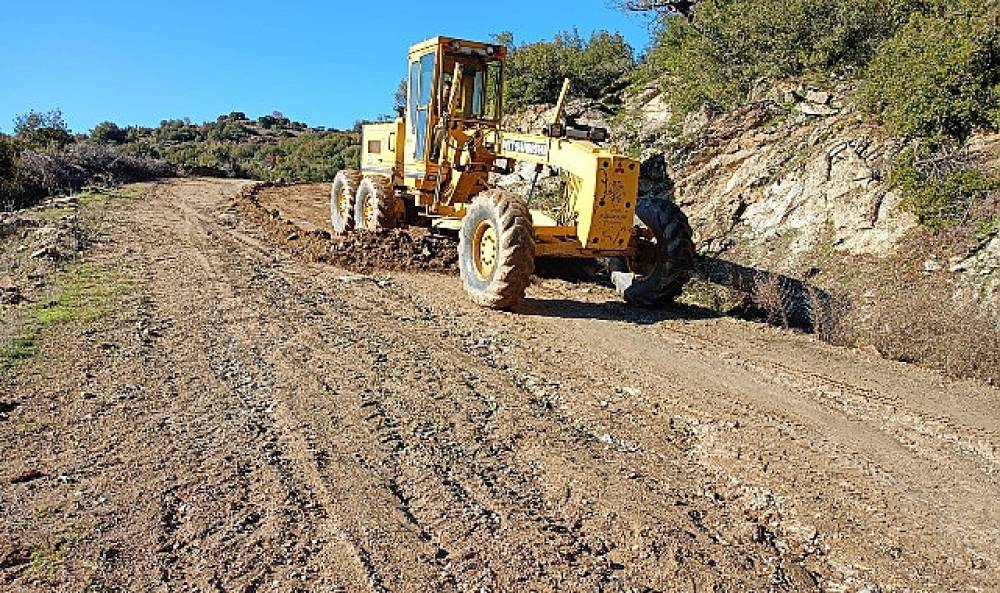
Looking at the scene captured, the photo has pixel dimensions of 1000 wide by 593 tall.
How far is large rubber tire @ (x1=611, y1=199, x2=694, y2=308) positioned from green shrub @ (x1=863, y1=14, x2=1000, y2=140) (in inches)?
153

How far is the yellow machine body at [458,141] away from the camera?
9.59 m

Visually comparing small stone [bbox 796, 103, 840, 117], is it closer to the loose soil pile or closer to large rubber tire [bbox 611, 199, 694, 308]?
large rubber tire [bbox 611, 199, 694, 308]

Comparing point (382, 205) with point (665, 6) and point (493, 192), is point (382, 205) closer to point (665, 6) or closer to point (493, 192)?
point (493, 192)

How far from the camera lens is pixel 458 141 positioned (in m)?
11.7

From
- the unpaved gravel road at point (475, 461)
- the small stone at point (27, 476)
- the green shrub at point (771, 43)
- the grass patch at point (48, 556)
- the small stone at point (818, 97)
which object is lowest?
the grass patch at point (48, 556)

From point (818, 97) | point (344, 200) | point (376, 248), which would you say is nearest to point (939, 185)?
point (818, 97)

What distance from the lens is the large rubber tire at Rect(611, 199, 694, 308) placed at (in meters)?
9.46

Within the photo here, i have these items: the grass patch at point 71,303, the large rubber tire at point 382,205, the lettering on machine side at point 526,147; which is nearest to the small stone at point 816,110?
the lettering on machine side at point 526,147

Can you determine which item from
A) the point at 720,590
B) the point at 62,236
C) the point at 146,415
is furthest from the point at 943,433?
the point at 62,236

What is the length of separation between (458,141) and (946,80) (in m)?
6.70

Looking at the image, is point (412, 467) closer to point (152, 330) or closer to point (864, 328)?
point (152, 330)

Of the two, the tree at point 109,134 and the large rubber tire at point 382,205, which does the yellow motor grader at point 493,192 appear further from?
the tree at point 109,134

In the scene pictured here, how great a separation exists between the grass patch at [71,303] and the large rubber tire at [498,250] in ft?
12.9

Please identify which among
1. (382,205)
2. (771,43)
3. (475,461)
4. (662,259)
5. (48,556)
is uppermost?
(771,43)
